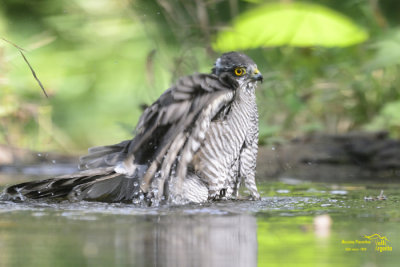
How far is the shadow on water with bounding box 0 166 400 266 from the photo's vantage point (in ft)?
9.69

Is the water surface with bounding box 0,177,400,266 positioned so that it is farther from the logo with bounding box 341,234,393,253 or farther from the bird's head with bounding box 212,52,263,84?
the bird's head with bounding box 212,52,263,84

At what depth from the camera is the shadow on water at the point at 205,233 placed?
2953 mm

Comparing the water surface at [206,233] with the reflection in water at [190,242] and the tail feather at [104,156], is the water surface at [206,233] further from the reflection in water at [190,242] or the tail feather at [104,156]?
the tail feather at [104,156]

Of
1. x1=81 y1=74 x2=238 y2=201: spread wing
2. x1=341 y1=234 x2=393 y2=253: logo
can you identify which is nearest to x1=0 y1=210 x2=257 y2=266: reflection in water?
x1=341 y1=234 x2=393 y2=253: logo

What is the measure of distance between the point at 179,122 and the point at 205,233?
4.22 feet

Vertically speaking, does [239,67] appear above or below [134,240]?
above

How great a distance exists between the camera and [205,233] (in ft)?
11.6

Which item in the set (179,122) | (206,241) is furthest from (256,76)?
(206,241)

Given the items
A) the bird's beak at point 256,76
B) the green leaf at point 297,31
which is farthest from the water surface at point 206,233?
the green leaf at point 297,31

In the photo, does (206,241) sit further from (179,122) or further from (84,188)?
(84,188)

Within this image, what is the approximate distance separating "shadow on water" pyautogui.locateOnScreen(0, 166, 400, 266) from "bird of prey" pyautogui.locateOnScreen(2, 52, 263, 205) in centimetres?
20

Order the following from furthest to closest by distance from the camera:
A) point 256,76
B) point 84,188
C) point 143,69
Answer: point 143,69
point 256,76
point 84,188

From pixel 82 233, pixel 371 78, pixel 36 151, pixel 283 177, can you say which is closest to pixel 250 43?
pixel 371 78

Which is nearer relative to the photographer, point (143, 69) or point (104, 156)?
point (104, 156)
